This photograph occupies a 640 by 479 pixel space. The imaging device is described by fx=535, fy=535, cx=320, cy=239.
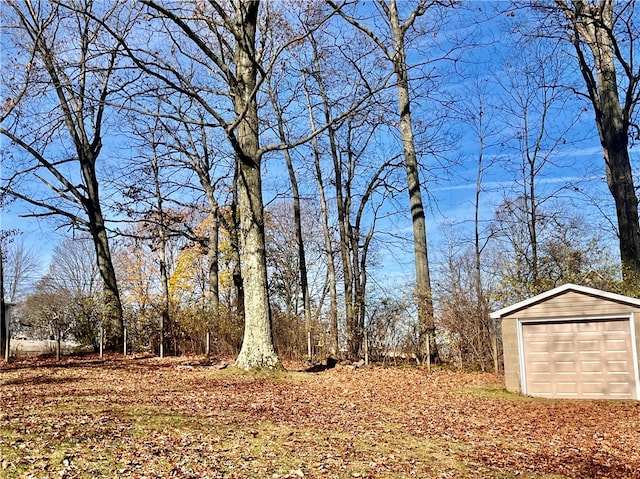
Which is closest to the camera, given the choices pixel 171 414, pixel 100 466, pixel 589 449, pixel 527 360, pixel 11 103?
pixel 100 466

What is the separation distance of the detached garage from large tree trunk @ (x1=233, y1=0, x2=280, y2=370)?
4.93 meters

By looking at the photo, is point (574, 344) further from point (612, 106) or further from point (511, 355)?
point (612, 106)

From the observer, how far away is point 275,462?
5609 millimetres

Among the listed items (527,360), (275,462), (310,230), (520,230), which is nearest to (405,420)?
(275,462)

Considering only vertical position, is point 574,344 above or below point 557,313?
below

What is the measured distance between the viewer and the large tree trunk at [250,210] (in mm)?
11430

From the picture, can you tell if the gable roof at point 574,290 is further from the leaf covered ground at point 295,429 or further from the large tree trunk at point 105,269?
the large tree trunk at point 105,269

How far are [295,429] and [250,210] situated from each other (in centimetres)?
590

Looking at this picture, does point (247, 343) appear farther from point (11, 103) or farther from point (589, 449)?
point (11, 103)

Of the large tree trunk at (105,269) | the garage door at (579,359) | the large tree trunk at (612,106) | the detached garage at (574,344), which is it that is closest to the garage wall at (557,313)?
the detached garage at (574,344)

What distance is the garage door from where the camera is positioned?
10.2 metres

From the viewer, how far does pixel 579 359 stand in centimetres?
1045

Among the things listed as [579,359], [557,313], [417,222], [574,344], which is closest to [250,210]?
[417,222]

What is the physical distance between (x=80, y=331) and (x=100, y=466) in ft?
47.9
